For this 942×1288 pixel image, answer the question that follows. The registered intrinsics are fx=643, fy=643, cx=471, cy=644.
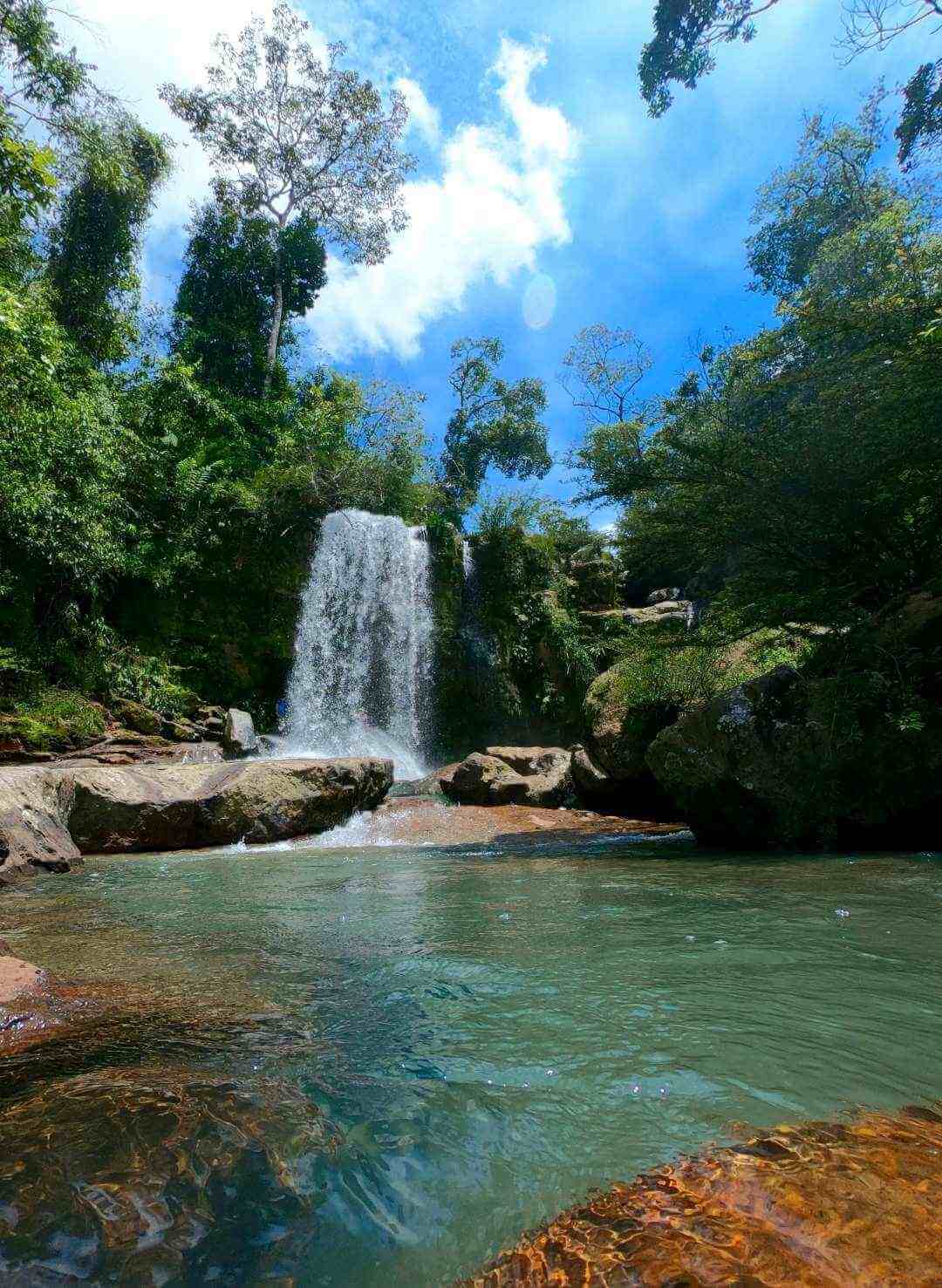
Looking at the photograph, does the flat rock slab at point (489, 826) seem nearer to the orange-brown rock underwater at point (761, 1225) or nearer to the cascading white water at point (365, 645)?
the cascading white water at point (365, 645)

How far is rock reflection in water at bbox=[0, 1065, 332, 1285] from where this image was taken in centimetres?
118

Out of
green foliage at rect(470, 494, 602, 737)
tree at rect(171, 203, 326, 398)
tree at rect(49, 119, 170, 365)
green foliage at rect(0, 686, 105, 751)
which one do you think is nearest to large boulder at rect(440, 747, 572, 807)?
green foliage at rect(470, 494, 602, 737)

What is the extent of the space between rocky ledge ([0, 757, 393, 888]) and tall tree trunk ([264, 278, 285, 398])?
17.3 meters

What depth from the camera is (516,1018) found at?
2.33 metres

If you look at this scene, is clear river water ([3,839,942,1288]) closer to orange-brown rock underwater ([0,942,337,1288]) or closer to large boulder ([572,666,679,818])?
orange-brown rock underwater ([0,942,337,1288])

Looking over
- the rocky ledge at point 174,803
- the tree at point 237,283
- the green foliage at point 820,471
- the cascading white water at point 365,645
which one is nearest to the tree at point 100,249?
the tree at point 237,283

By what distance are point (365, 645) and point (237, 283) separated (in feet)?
52.6

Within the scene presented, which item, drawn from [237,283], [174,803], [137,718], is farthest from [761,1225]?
[237,283]

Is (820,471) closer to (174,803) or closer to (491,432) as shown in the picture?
(174,803)

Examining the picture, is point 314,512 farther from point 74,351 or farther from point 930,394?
point 930,394

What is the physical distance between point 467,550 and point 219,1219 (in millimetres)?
18096

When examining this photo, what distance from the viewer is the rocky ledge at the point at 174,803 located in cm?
725

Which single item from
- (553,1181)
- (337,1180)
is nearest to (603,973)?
(553,1181)

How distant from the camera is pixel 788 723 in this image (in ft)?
23.3
